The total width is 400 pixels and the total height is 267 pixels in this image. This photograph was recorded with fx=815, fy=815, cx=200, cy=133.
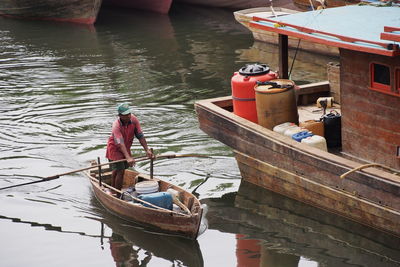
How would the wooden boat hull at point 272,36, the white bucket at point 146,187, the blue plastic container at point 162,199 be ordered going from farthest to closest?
the wooden boat hull at point 272,36 → the white bucket at point 146,187 → the blue plastic container at point 162,199

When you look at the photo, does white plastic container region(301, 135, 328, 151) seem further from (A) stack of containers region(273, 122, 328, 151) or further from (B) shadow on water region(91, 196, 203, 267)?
(B) shadow on water region(91, 196, 203, 267)

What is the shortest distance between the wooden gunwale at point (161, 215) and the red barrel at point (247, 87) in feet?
5.89

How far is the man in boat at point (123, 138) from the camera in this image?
12273 mm

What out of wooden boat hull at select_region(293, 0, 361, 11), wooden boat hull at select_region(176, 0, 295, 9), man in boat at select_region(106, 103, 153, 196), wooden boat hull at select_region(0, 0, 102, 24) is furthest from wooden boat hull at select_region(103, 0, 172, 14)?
man in boat at select_region(106, 103, 153, 196)

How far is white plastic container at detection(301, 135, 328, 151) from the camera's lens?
1197 centimetres

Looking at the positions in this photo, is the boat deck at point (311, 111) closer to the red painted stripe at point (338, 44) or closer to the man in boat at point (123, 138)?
the red painted stripe at point (338, 44)

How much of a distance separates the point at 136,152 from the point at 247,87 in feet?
11.1

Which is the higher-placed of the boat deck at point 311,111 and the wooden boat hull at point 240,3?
the boat deck at point 311,111

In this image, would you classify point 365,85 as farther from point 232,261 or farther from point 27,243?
point 27,243

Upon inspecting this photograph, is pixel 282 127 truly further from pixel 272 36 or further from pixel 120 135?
pixel 272 36

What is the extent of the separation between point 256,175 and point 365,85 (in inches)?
101

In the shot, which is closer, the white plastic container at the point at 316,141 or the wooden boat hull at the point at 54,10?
the white plastic container at the point at 316,141

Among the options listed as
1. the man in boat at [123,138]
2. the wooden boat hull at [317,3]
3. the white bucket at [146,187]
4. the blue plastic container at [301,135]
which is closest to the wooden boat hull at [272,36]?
the wooden boat hull at [317,3]

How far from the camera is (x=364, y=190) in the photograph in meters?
10.9
